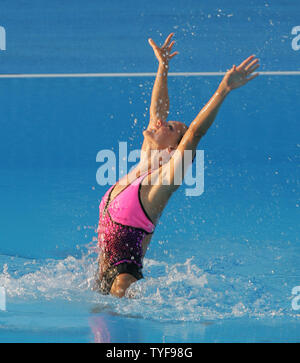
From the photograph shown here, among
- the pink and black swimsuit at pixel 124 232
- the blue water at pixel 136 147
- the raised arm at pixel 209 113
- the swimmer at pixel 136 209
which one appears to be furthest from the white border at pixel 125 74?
the raised arm at pixel 209 113

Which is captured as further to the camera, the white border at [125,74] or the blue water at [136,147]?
the white border at [125,74]

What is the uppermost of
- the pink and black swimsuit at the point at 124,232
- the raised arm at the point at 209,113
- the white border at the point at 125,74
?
the white border at the point at 125,74

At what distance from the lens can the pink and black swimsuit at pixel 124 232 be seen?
3.41 meters

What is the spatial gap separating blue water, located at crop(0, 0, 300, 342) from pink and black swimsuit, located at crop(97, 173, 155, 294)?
127 mm

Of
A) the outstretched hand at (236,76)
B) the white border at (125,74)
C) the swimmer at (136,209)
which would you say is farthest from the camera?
the white border at (125,74)

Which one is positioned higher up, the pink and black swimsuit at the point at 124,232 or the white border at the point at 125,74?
the white border at the point at 125,74

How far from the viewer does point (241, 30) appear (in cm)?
665

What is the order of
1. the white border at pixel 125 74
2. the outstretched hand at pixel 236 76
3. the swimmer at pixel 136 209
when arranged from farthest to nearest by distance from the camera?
1. the white border at pixel 125 74
2. the swimmer at pixel 136 209
3. the outstretched hand at pixel 236 76

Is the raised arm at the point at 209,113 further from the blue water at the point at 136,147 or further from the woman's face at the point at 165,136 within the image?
the blue water at the point at 136,147

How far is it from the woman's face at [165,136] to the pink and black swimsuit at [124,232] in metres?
0.18

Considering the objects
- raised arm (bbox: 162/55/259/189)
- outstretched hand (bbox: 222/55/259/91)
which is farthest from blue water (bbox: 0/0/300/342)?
outstretched hand (bbox: 222/55/259/91)

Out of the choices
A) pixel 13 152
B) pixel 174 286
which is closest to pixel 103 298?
pixel 174 286

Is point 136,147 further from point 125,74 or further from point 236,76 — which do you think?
point 236,76

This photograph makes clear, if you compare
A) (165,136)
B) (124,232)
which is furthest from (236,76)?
(124,232)
